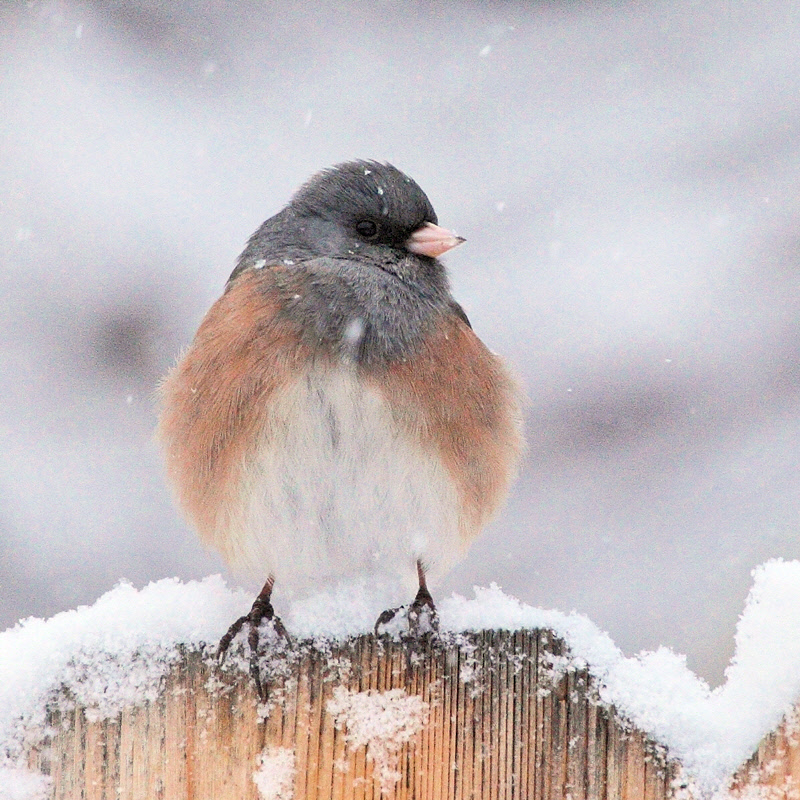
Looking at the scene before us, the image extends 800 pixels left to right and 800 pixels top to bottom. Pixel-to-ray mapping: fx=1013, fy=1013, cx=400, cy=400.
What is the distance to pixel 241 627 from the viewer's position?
4.57 feet

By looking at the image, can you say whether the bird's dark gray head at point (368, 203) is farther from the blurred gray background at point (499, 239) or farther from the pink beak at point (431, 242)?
the blurred gray background at point (499, 239)

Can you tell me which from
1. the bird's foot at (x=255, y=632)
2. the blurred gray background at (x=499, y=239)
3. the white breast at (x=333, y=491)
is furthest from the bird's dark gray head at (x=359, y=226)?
the blurred gray background at (x=499, y=239)

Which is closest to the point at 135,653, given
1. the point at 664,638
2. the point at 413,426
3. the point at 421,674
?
the point at 421,674

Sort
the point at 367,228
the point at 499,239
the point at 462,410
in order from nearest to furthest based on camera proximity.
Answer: the point at 462,410 → the point at 367,228 → the point at 499,239

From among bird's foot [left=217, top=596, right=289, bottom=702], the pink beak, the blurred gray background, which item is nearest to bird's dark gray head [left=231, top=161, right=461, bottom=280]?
the pink beak

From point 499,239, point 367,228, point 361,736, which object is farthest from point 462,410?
Result: point 499,239

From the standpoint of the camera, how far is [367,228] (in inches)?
93.5

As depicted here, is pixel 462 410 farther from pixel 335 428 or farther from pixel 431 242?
pixel 431 242

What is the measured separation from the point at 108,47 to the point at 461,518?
9.94 ft

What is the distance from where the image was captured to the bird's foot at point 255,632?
133 cm

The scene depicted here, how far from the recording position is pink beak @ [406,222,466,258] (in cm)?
232

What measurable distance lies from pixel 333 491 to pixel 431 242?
704 millimetres

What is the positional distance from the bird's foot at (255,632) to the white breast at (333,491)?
429 millimetres

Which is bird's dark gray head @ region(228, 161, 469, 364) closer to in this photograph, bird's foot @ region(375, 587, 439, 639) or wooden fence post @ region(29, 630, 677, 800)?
bird's foot @ region(375, 587, 439, 639)
